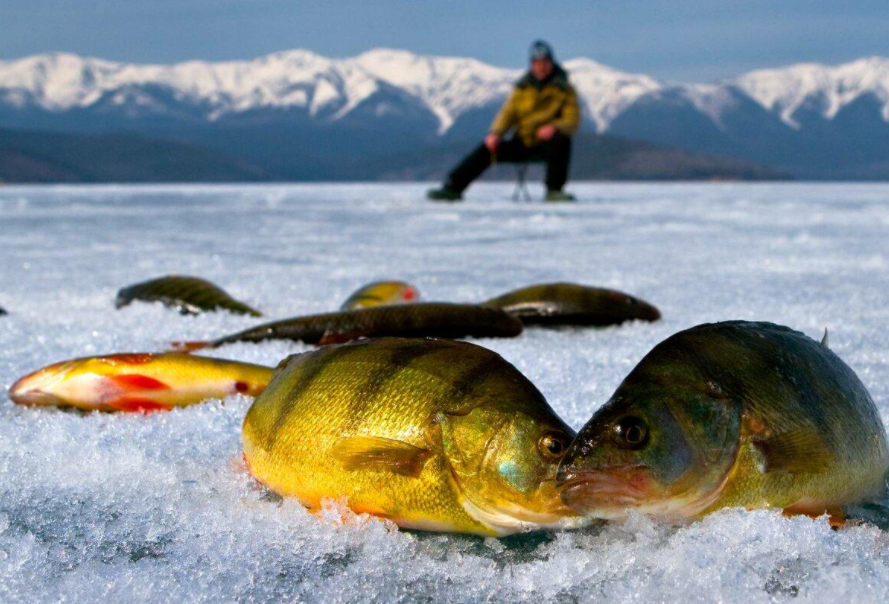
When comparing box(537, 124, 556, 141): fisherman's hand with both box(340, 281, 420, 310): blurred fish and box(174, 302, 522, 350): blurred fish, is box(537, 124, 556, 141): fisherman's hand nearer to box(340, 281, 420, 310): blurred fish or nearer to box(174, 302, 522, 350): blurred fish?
box(340, 281, 420, 310): blurred fish

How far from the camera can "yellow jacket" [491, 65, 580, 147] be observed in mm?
13750

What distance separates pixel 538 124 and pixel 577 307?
10.9 meters

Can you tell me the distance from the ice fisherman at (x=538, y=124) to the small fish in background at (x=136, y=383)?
11474mm

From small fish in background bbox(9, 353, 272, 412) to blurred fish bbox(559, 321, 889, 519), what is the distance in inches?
49.9

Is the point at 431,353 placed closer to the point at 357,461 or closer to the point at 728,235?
the point at 357,461

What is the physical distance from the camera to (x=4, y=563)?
135 cm

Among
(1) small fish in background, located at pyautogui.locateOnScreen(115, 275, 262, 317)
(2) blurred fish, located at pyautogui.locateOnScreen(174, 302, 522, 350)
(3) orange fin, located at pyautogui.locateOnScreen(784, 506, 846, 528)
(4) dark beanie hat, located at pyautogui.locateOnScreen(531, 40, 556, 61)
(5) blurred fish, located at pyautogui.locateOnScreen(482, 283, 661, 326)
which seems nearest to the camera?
(3) orange fin, located at pyautogui.locateOnScreen(784, 506, 846, 528)

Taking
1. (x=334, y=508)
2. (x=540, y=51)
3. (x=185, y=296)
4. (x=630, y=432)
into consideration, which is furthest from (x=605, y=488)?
(x=540, y=51)

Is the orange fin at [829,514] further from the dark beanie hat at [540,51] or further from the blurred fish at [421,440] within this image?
the dark beanie hat at [540,51]

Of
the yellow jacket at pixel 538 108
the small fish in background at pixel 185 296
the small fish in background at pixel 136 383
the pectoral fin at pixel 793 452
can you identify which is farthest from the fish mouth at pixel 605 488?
the yellow jacket at pixel 538 108

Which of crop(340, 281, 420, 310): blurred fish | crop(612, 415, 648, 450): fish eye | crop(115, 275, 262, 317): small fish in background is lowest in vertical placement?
crop(115, 275, 262, 317): small fish in background

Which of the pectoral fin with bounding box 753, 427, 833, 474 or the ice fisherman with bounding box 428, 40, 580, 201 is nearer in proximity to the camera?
the pectoral fin with bounding box 753, 427, 833, 474

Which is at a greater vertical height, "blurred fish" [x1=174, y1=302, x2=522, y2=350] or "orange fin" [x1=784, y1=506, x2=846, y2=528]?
"orange fin" [x1=784, y1=506, x2=846, y2=528]

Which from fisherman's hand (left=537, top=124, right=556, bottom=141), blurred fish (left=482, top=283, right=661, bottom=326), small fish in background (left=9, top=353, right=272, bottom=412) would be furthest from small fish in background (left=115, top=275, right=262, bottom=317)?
fisherman's hand (left=537, top=124, right=556, bottom=141)
